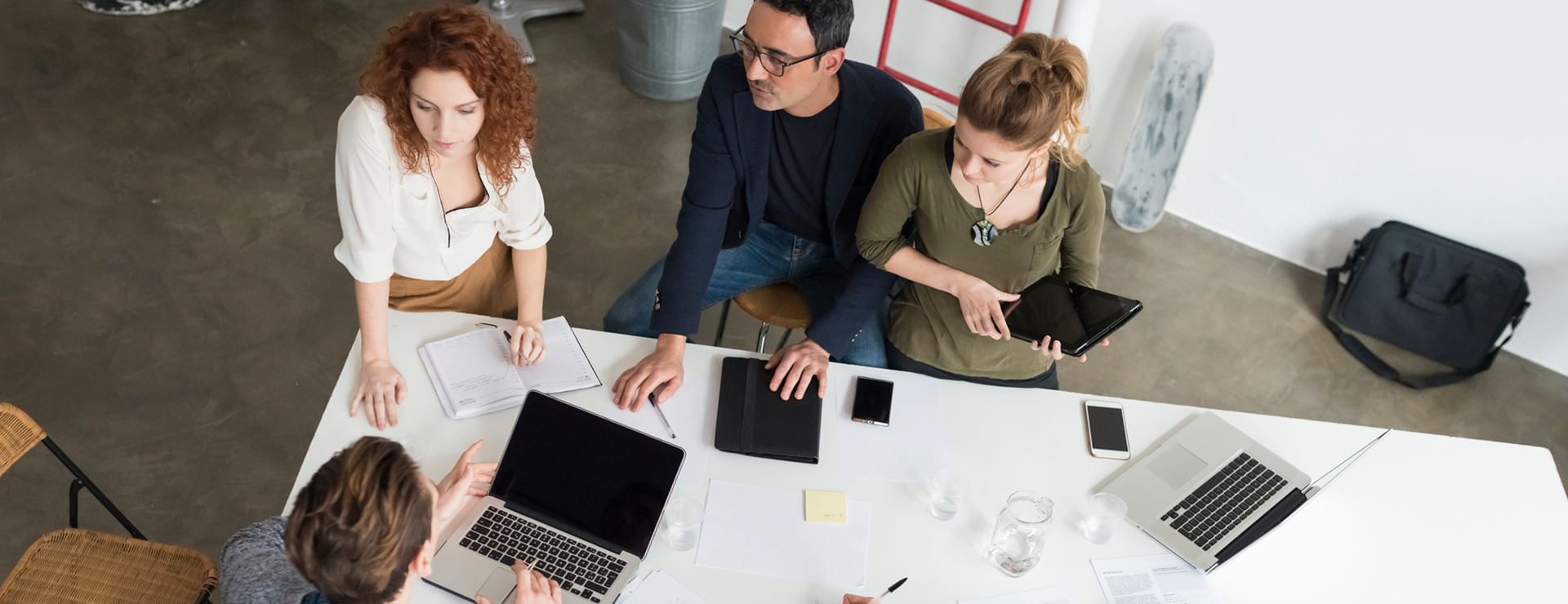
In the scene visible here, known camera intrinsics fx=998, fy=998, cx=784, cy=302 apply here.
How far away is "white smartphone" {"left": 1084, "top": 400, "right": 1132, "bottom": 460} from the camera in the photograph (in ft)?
6.43

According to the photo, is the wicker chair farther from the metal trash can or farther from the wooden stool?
the metal trash can

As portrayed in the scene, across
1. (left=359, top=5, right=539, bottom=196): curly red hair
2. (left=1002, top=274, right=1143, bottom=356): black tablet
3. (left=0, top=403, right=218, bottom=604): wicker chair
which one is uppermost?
(left=359, top=5, right=539, bottom=196): curly red hair

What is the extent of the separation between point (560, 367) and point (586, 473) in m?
0.35

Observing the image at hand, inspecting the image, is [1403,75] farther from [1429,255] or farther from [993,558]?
[993,558]

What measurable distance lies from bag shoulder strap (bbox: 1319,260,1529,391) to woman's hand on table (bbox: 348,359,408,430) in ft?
9.99

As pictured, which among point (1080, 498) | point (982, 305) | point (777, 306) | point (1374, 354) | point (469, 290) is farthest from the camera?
point (1374, 354)

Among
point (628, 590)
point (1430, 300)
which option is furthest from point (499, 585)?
point (1430, 300)

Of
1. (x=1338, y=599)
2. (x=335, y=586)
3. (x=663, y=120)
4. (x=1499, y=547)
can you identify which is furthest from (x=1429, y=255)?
(x=335, y=586)

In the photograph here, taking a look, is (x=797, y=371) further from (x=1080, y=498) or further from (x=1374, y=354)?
(x=1374, y=354)

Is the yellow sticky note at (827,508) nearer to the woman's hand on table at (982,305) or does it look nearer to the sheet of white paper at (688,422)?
the sheet of white paper at (688,422)

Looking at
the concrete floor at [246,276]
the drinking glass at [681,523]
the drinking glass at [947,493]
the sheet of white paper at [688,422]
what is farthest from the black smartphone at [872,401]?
the concrete floor at [246,276]

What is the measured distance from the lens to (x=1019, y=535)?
178 centimetres

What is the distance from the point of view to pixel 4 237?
3270mm

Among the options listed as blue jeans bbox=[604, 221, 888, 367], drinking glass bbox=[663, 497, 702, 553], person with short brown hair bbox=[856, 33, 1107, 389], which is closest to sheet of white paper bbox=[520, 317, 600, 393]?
drinking glass bbox=[663, 497, 702, 553]
